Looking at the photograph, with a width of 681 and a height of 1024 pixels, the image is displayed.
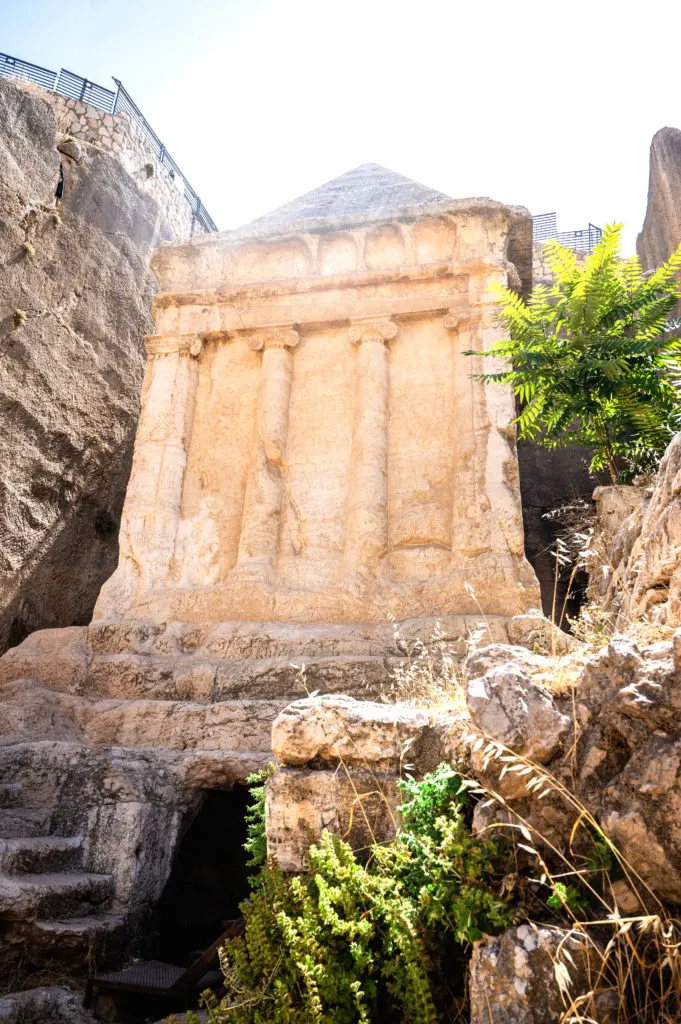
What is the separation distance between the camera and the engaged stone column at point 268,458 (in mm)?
7207

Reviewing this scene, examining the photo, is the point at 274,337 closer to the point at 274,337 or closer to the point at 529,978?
the point at 274,337

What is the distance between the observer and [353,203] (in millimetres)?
9375

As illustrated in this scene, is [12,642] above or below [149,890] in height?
above

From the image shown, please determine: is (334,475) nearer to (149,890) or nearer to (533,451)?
(149,890)

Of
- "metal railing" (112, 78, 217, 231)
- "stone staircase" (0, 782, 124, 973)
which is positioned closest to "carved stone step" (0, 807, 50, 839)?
"stone staircase" (0, 782, 124, 973)

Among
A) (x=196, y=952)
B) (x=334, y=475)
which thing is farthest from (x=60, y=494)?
(x=196, y=952)

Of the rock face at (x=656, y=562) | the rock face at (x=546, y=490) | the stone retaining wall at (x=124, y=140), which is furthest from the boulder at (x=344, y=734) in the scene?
the stone retaining wall at (x=124, y=140)

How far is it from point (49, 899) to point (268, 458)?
4.52 m

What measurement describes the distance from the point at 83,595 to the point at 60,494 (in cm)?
147

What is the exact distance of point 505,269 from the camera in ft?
26.1

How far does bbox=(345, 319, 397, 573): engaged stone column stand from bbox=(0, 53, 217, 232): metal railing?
14.8m

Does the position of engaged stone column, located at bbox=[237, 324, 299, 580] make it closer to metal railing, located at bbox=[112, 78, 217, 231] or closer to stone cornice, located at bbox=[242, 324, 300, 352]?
stone cornice, located at bbox=[242, 324, 300, 352]

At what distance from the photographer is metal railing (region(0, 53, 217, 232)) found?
2028 centimetres

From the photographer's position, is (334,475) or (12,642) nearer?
(334,475)
